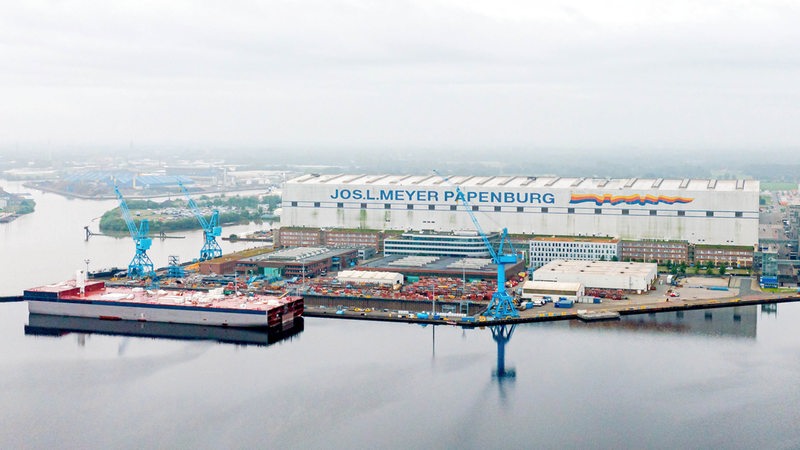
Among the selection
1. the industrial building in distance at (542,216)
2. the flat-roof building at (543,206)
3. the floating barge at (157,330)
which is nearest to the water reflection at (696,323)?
the industrial building in distance at (542,216)

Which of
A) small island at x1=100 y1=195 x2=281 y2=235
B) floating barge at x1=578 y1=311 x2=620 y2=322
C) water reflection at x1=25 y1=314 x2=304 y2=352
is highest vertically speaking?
small island at x1=100 y1=195 x2=281 y2=235

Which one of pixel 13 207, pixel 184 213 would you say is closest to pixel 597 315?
pixel 184 213

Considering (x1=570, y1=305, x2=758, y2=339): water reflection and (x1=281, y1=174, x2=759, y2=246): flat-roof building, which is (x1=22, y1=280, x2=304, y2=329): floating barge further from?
(x1=281, y1=174, x2=759, y2=246): flat-roof building

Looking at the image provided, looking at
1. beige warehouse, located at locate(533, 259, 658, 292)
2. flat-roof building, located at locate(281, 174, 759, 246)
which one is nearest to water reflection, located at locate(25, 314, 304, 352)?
beige warehouse, located at locate(533, 259, 658, 292)

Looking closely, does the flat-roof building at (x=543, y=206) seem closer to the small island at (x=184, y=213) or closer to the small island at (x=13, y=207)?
the small island at (x=184, y=213)

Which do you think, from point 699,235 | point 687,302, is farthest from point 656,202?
point 687,302

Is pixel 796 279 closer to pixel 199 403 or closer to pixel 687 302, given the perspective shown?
pixel 687 302
